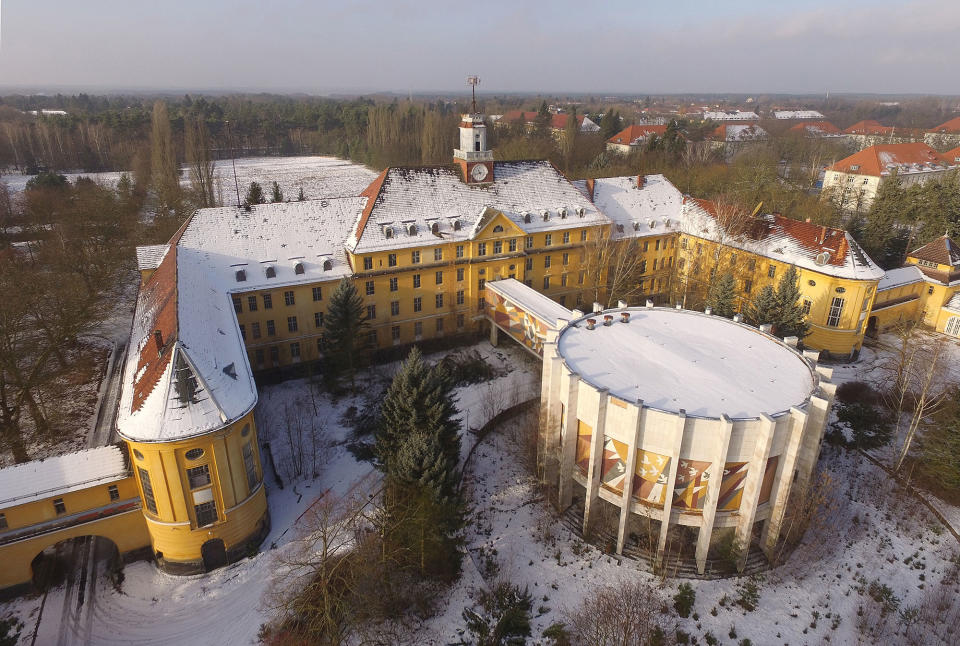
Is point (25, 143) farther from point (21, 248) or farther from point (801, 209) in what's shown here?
point (801, 209)

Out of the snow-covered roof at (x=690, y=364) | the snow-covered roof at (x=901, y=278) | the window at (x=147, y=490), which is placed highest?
the snow-covered roof at (x=690, y=364)

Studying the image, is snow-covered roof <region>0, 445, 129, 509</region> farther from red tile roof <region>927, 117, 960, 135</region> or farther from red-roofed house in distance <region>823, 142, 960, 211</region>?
red tile roof <region>927, 117, 960, 135</region>

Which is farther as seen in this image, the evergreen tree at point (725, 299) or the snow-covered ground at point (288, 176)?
the snow-covered ground at point (288, 176)

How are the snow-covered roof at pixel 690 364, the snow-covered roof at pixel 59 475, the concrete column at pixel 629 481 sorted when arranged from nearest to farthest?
the snow-covered roof at pixel 59 475
the concrete column at pixel 629 481
the snow-covered roof at pixel 690 364

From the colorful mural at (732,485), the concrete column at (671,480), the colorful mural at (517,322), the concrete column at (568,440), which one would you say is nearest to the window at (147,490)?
the concrete column at (568,440)

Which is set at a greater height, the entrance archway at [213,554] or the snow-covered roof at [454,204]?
the snow-covered roof at [454,204]

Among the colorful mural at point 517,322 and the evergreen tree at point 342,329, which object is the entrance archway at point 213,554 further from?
the colorful mural at point 517,322

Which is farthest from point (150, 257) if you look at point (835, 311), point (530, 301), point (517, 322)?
point (835, 311)
